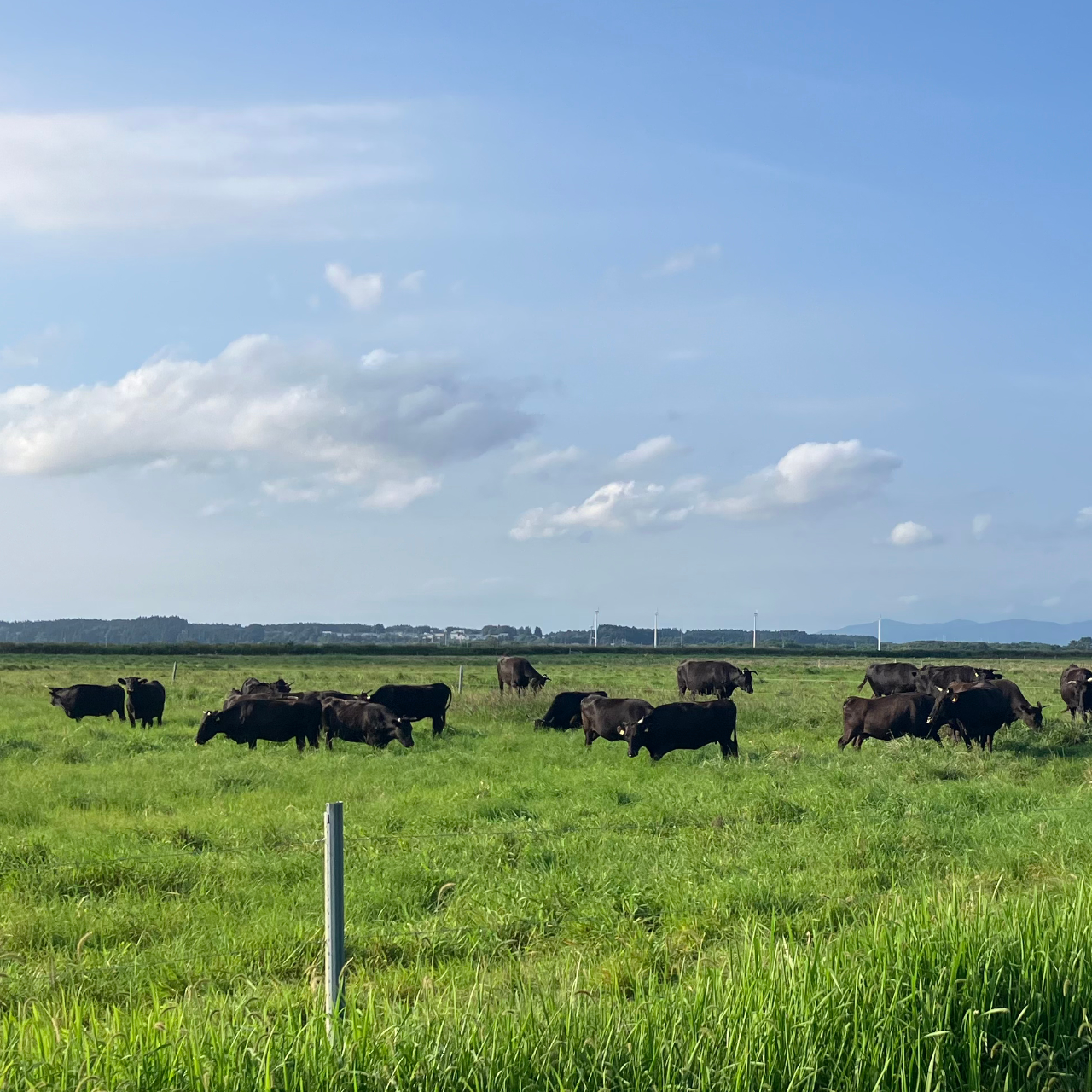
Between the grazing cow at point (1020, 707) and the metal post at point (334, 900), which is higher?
the metal post at point (334, 900)

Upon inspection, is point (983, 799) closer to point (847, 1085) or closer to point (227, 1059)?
point (847, 1085)

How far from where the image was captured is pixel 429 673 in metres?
49.1

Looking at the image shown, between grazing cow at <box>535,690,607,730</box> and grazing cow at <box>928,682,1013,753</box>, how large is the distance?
6677 mm

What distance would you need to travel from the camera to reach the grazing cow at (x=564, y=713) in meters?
23.2

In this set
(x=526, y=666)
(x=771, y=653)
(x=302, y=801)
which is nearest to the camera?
(x=302, y=801)

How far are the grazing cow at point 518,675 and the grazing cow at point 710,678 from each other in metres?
4.45

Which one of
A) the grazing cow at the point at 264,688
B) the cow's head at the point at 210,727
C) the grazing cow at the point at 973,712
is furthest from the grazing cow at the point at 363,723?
the grazing cow at the point at 973,712

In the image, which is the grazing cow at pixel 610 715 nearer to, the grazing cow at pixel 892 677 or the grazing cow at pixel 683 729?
the grazing cow at pixel 683 729

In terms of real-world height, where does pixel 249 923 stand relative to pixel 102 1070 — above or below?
below

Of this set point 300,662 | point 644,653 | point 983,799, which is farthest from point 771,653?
point 983,799

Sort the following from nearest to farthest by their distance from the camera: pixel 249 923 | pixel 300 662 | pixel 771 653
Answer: pixel 249 923 → pixel 300 662 → pixel 771 653

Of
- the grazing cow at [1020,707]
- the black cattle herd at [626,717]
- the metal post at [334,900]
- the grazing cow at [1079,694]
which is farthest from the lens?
the grazing cow at [1079,694]

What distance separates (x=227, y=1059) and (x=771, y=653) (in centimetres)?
9375

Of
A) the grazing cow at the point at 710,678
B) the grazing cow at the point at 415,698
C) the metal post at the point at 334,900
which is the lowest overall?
the grazing cow at the point at 710,678
